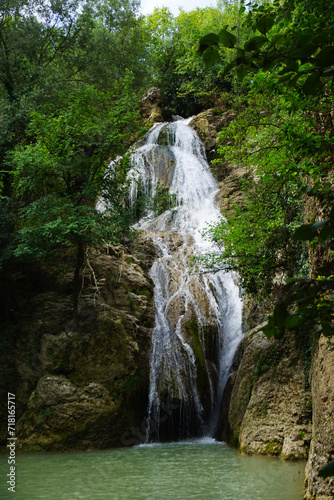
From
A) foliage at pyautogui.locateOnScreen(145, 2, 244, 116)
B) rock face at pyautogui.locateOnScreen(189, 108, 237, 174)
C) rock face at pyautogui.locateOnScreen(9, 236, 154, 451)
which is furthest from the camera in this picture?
foliage at pyautogui.locateOnScreen(145, 2, 244, 116)

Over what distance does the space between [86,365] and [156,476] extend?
431 centimetres

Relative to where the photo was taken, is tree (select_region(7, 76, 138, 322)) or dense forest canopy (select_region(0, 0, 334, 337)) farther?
tree (select_region(7, 76, 138, 322))

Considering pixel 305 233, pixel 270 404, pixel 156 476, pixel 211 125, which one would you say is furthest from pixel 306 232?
pixel 211 125

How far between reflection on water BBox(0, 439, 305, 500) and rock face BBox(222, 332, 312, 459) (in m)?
0.38

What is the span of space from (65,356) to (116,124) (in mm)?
6577

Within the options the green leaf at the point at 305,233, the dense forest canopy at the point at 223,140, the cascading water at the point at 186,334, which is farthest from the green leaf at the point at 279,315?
the cascading water at the point at 186,334

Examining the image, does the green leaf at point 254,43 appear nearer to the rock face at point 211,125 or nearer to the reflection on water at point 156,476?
the reflection on water at point 156,476

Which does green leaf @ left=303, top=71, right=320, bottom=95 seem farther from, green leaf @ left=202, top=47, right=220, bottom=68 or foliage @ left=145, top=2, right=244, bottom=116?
foliage @ left=145, top=2, right=244, bottom=116

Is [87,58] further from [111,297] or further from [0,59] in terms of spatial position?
[111,297]

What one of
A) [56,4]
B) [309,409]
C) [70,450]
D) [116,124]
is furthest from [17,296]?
[56,4]

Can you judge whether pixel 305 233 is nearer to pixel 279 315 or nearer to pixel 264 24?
pixel 279 315

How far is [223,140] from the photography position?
9.12 metres

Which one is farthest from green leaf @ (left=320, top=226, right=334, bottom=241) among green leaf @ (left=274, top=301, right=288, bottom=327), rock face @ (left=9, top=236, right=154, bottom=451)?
rock face @ (left=9, top=236, right=154, bottom=451)

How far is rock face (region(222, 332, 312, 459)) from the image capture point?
7.75 m
